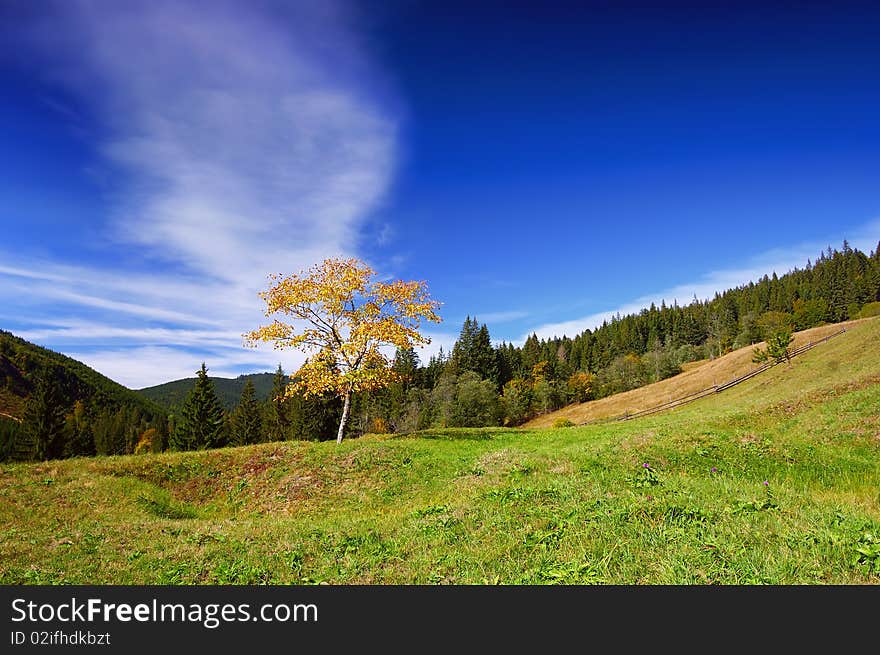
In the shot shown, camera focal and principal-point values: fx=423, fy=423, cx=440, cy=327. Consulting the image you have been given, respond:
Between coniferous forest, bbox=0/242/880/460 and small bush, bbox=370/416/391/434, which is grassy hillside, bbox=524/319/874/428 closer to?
coniferous forest, bbox=0/242/880/460

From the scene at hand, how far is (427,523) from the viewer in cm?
815

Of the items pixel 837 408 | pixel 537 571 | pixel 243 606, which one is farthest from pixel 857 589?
pixel 837 408

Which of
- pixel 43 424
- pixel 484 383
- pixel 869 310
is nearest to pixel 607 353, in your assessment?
pixel 869 310

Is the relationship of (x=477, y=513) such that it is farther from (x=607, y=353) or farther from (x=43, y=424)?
(x=607, y=353)

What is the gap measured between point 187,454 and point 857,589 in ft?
72.8

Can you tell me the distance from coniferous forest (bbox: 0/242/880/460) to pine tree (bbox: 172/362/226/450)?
0.49ft

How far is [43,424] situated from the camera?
60.6 m

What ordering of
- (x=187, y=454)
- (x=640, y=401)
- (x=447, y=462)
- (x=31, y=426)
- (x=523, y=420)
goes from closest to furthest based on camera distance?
(x=447, y=462)
(x=187, y=454)
(x=31, y=426)
(x=640, y=401)
(x=523, y=420)

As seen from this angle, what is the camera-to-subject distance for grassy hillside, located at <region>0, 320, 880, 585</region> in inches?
223

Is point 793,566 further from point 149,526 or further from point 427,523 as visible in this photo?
point 149,526

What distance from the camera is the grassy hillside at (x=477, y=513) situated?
18.6 feet

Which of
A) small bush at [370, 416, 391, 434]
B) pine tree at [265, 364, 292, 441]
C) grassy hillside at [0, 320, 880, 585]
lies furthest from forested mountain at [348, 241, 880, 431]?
grassy hillside at [0, 320, 880, 585]

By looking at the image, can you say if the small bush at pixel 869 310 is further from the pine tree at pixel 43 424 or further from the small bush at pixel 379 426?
the pine tree at pixel 43 424

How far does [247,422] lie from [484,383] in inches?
1660
